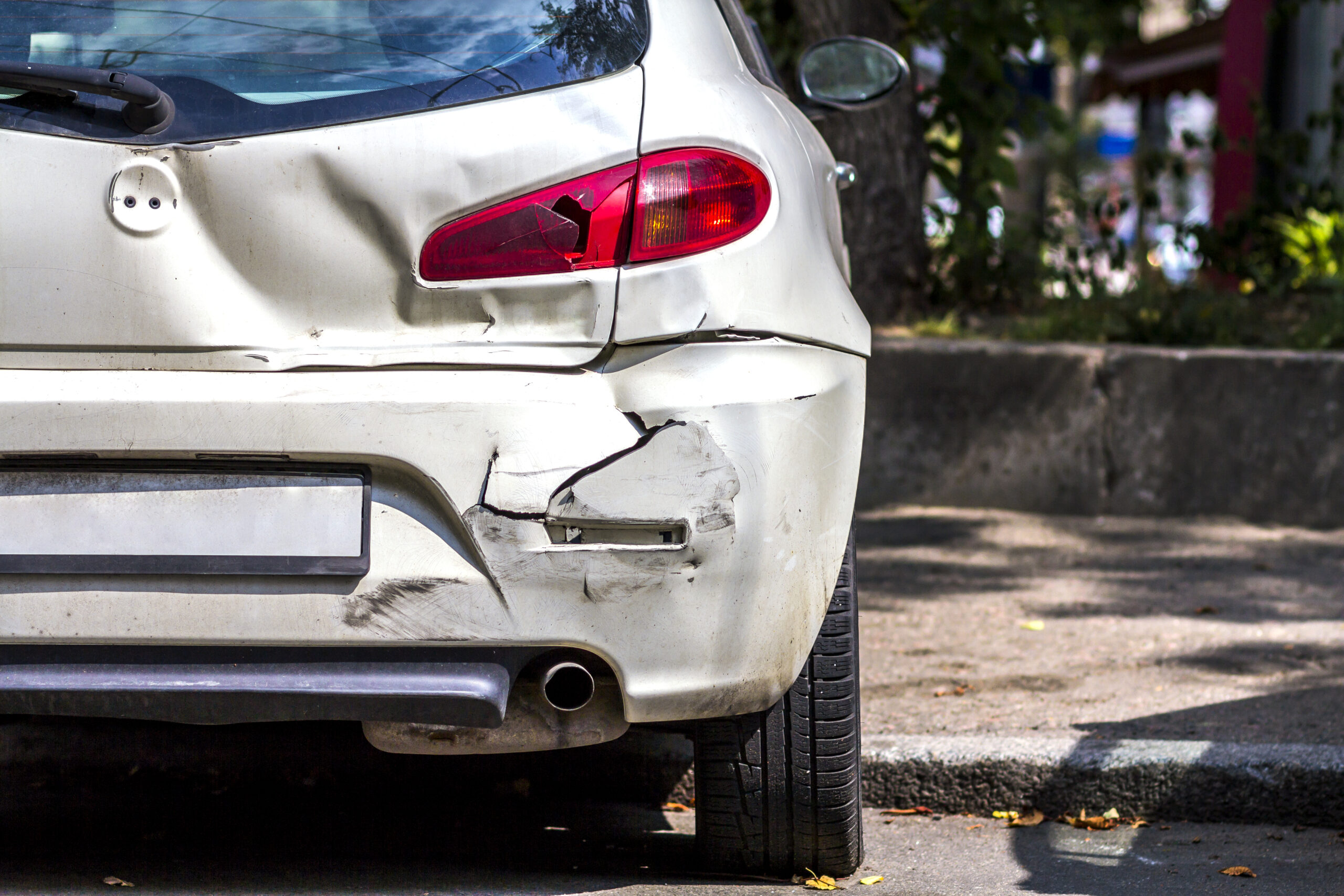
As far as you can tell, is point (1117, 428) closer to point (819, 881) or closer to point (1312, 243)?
point (1312, 243)

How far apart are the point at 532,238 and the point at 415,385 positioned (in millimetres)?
253

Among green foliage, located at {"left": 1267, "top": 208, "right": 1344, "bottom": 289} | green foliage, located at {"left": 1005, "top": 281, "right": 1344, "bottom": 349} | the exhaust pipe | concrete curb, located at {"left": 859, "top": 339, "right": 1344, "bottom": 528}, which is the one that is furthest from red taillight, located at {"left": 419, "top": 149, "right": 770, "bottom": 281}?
green foliage, located at {"left": 1267, "top": 208, "right": 1344, "bottom": 289}

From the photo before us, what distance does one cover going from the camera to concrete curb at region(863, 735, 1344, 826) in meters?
2.86

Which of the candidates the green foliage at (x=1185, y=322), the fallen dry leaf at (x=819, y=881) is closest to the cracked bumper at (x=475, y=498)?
the fallen dry leaf at (x=819, y=881)

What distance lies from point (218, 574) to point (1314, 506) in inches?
188

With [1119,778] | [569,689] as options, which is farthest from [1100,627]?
[569,689]

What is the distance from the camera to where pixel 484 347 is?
1964 millimetres

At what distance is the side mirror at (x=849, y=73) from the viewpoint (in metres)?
3.27

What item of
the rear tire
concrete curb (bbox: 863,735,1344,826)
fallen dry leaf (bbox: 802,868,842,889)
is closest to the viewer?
the rear tire

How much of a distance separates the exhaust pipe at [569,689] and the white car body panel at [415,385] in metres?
0.08

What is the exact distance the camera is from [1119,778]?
289 centimetres

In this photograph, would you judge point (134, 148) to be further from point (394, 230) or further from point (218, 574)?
point (218, 574)

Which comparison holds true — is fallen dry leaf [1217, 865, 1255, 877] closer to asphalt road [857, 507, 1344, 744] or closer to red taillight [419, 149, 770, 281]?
asphalt road [857, 507, 1344, 744]

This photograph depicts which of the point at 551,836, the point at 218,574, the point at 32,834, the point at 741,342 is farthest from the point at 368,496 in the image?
the point at 32,834
